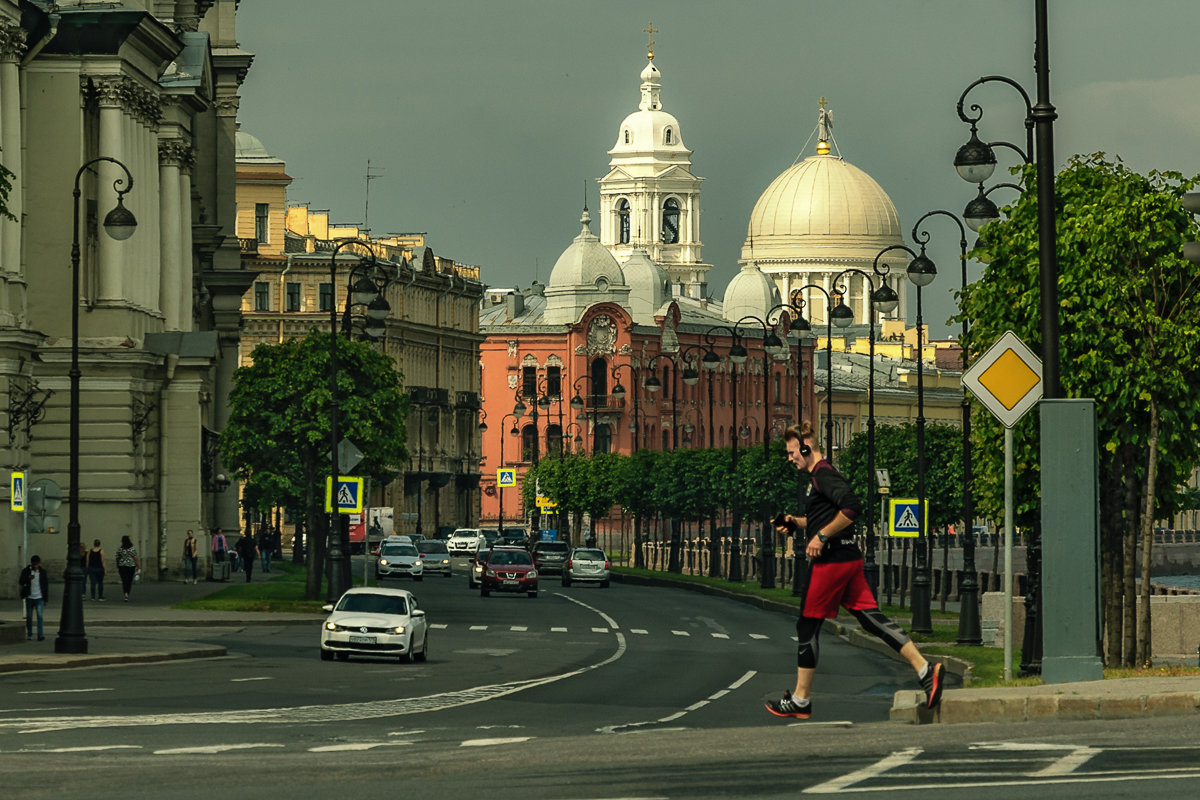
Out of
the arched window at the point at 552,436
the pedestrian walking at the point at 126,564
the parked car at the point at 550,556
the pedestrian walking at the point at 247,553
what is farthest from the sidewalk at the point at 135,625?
the arched window at the point at 552,436

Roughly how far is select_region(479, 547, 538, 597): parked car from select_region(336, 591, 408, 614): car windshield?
3302 centimetres

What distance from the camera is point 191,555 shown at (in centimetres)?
6397

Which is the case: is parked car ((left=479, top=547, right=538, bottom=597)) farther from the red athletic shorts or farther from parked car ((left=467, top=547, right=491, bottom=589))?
the red athletic shorts

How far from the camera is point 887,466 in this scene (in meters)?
102

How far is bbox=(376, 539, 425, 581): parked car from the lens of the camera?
268 ft

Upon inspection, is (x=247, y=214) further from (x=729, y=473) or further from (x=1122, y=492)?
(x=1122, y=492)

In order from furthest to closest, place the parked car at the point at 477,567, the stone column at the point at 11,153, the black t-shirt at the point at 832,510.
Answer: the parked car at the point at 477,567
the stone column at the point at 11,153
the black t-shirt at the point at 832,510

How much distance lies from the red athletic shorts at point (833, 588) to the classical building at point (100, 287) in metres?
34.6

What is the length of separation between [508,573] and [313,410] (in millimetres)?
10252

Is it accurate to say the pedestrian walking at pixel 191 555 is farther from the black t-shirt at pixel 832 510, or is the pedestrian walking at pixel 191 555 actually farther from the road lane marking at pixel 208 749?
the black t-shirt at pixel 832 510

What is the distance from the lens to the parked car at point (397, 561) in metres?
81.6

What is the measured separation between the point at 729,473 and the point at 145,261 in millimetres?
45015

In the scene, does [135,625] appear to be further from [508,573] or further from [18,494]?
[508,573]

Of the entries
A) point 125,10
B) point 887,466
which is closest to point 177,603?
point 125,10
